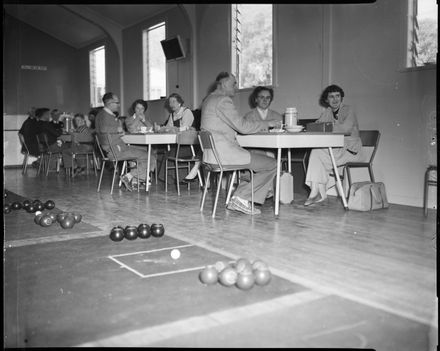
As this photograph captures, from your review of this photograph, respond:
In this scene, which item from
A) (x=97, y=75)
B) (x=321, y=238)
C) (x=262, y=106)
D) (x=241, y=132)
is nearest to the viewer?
(x=321, y=238)

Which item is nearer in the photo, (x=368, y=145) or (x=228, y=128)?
(x=228, y=128)

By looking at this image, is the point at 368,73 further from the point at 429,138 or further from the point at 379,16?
the point at 429,138

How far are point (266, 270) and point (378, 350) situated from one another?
808 millimetres

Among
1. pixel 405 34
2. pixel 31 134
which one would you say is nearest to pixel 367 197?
pixel 405 34

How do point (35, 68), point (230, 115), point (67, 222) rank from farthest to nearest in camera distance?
point (35, 68) < point (230, 115) < point (67, 222)

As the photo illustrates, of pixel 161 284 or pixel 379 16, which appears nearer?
pixel 161 284

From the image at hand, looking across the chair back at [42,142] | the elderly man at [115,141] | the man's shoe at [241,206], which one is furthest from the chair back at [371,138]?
the chair back at [42,142]

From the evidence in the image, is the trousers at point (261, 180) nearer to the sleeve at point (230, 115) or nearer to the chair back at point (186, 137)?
the sleeve at point (230, 115)

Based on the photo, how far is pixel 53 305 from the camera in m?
2.24

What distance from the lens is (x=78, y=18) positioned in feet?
40.2

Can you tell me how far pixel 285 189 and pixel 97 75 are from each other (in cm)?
940

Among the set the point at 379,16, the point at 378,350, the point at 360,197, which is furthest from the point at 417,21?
the point at 378,350

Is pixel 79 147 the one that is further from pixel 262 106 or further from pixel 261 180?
pixel 261 180

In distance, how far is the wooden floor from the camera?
2.46 m
